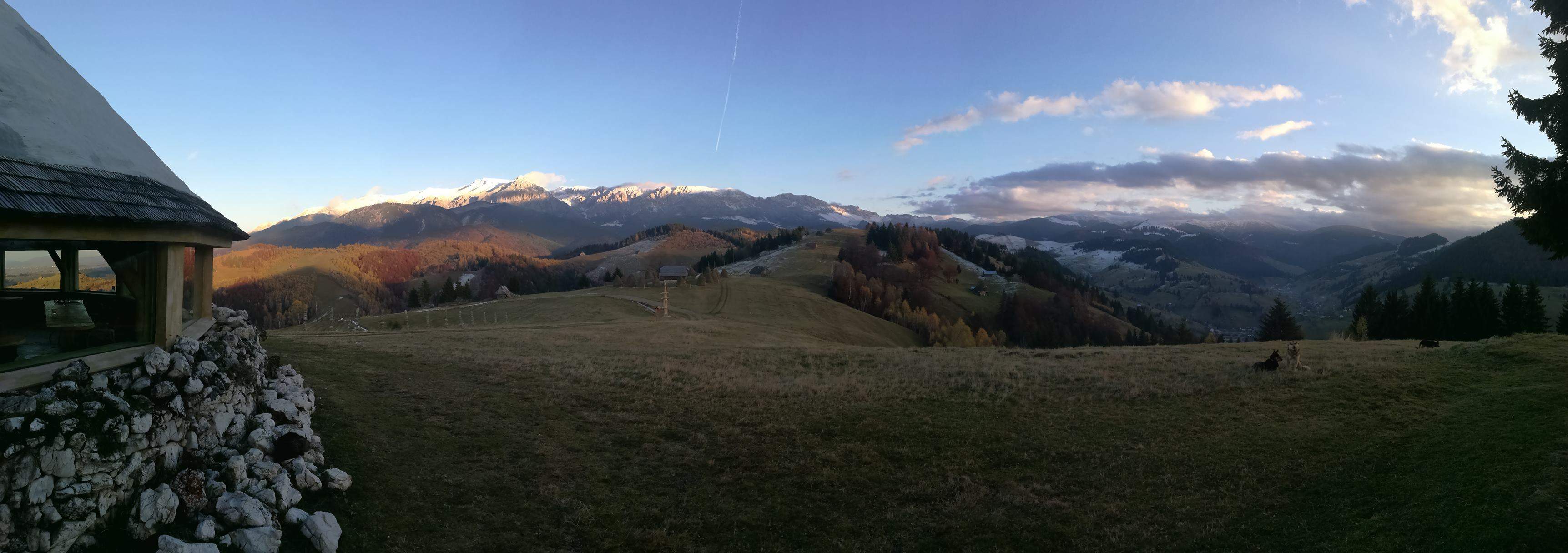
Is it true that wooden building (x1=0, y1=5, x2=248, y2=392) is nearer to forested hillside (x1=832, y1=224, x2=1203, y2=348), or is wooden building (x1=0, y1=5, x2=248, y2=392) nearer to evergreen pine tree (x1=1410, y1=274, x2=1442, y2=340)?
evergreen pine tree (x1=1410, y1=274, x2=1442, y2=340)

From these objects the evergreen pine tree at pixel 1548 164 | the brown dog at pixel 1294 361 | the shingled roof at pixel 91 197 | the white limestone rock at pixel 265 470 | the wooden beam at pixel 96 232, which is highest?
the evergreen pine tree at pixel 1548 164

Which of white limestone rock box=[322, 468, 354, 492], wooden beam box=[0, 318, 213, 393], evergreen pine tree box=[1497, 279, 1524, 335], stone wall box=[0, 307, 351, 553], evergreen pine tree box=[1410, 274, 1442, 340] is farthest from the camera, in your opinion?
evergreen pine tree box=[1410, 274, 1442, 340]

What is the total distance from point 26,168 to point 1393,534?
73.4 feet

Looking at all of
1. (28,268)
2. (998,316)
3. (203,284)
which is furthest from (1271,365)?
(998,316)

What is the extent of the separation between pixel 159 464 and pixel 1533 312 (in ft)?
308

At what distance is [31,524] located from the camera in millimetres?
7711

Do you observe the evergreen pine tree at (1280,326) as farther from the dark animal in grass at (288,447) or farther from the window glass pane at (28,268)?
the window glass pane at (28,268)

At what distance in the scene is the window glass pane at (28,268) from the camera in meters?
12.5

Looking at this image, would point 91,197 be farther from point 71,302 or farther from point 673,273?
point 673,273

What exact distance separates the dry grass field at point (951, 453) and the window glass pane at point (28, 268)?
226 inches

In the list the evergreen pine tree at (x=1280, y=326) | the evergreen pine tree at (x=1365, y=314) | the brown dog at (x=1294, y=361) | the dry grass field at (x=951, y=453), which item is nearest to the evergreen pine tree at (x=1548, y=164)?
the dry grass field at (x=951, y=453)

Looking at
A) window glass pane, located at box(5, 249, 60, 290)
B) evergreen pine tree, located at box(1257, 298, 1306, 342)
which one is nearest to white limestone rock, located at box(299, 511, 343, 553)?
window glass pane, located at box(5, 249, 60, 290)

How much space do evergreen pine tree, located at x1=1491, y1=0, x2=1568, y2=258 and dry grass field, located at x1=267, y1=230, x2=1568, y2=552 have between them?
4698 mm

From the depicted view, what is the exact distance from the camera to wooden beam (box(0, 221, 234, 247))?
849 cm
